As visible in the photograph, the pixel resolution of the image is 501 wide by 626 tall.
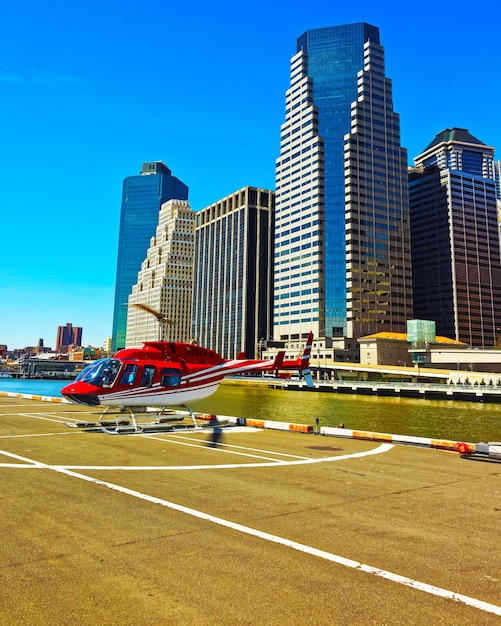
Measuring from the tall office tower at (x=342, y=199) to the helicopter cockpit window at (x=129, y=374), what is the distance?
147460 millimetres

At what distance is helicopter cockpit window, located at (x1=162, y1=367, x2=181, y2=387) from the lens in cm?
2709

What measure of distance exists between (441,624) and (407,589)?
100 cm

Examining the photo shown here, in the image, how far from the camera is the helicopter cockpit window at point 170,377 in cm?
2709

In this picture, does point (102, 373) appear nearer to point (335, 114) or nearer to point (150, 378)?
point (150, 378)

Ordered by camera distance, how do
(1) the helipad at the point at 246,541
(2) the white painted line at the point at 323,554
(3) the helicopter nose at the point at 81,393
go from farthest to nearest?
1. (3) the helicopter nose at the point at 81,393
2. (2) the white painted line at the point at 323,554
3. (1) the helipad at the point at 246,541

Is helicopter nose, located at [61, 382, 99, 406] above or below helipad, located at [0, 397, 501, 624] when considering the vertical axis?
above

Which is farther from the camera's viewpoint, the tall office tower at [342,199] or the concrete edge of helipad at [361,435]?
the tall office tower at [342,199]

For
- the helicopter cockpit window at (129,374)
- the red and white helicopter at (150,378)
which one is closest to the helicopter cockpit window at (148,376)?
the red and white helicopter at (150,378)

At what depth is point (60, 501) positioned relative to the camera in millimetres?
11000

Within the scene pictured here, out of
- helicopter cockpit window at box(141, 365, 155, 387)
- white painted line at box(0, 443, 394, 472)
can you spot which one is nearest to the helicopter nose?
helicopter cockpit window at box(141, 365, 155, 387)

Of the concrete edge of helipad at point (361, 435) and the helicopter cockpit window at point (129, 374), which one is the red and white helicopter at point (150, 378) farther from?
the concrete edge of helipad at point (361, 435)

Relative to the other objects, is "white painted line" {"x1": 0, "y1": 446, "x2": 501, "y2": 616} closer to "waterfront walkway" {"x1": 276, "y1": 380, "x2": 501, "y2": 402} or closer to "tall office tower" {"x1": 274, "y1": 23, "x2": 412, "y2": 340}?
"waterfront walkway" {"x1": 276, "y1": 380, "x2": 501, "y2": 402}

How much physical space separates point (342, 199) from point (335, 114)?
126ft

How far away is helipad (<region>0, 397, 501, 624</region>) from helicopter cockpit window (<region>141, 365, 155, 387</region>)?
9.15 metres
